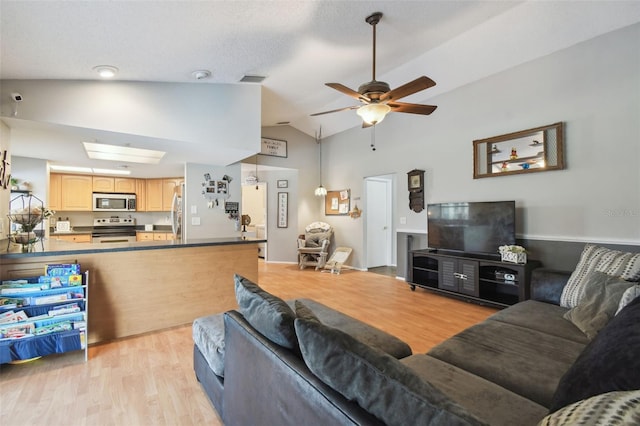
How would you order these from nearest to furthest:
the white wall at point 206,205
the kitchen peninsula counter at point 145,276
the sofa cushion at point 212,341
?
1. the sofa cushion at point 212,341
2. the kitchen peninsula counter at point 145,276
3. the white wall at point 206,205

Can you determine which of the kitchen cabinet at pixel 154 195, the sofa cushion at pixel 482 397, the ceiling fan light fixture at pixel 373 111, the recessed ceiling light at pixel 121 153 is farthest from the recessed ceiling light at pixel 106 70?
the kitchen cabinet at pixel 154 195

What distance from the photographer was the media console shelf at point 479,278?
354cm

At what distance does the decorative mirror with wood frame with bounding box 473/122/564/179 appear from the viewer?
11.7 ft

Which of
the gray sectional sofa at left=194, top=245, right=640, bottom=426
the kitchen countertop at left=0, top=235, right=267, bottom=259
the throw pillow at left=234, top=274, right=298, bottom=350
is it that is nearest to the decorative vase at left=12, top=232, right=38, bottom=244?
the kitchen countertop at left=0, top=235, right=267, bottom=259

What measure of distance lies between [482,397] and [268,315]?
91cm

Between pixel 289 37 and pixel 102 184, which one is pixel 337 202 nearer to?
pixel 289 37

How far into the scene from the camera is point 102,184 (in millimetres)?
5906

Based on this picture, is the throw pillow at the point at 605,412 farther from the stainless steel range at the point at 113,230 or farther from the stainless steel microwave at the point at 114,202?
the stainless steel range at the point at 113,230

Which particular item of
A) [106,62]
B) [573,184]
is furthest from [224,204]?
[573,184]

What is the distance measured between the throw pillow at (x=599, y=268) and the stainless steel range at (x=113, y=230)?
7.22m

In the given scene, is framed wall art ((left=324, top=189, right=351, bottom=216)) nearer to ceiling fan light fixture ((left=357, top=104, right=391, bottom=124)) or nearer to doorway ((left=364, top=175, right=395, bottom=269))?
doorway ((left=364, top=175, right=395, bottom=269))

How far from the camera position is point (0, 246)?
103 inches

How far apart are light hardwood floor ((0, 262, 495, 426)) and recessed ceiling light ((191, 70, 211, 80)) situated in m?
2.68

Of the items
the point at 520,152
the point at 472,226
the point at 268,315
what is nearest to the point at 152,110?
the point at 268,315
